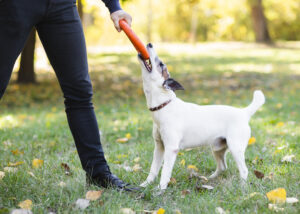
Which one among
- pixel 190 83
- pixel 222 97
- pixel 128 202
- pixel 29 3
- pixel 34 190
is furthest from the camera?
pixel 190 83

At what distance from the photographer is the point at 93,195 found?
8.18 ft

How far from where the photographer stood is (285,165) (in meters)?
3.25

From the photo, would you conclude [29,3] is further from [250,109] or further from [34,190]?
[250,109]

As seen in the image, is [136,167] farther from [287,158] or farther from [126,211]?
[287,158]

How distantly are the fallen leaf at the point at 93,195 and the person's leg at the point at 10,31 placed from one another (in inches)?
34.1

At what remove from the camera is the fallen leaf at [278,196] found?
94.3 inches

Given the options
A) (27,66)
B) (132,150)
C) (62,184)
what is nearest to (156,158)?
(62,184)

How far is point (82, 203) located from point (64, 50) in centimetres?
99

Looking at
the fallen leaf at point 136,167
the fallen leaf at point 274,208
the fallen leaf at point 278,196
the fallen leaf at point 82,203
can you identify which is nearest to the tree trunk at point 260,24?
the fallen leaf at point 136,167

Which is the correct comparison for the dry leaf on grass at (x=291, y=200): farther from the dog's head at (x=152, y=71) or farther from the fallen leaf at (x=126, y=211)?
the dog's head at (x=152, y=71)

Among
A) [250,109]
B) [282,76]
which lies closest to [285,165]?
[250,109]

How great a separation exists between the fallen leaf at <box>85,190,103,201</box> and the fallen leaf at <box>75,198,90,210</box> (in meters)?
0.06

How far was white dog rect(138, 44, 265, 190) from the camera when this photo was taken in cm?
278

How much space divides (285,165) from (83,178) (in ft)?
5.60
